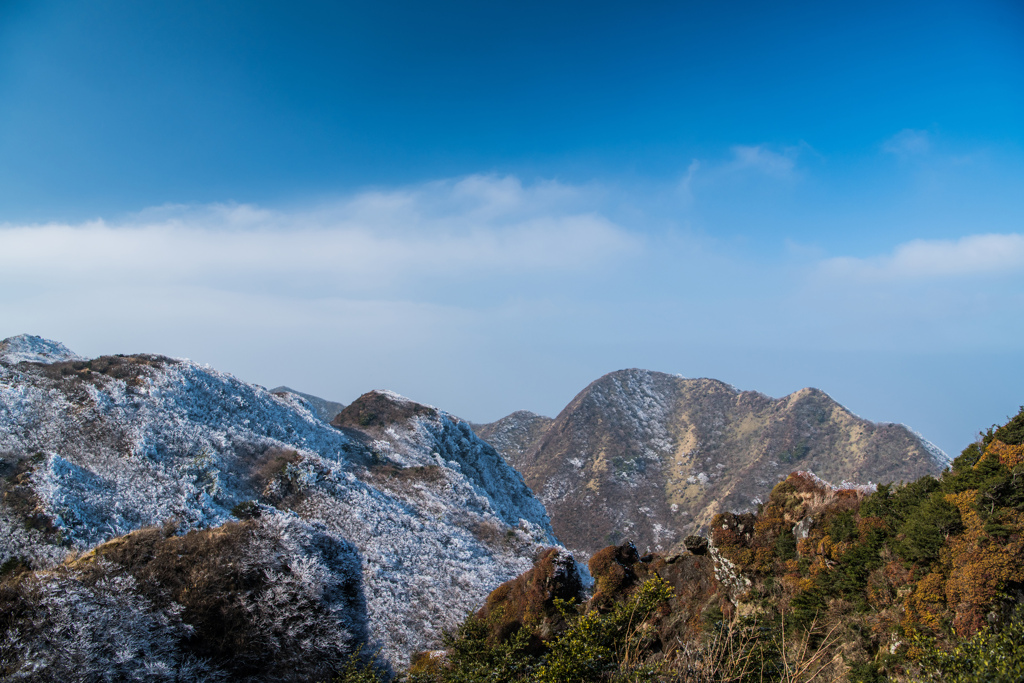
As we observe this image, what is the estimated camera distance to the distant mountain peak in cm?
3700

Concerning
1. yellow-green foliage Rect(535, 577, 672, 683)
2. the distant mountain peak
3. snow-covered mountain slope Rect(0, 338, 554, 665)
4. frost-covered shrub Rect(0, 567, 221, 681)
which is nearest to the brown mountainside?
snow-covered mountain slope Rect(0, 338, 554, 665)

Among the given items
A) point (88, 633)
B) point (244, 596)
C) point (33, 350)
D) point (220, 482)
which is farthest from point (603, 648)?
point (33, 350)

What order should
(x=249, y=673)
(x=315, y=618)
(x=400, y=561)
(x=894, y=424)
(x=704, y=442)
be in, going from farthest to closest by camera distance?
(x=704, y=442) → (x=894, y=424) → (x=400, y=561) → (x=315, y=618) → (x=249, y=673)

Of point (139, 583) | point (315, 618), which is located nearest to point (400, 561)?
point (315, 618)

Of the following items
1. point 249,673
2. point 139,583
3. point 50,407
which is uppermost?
point 50,407

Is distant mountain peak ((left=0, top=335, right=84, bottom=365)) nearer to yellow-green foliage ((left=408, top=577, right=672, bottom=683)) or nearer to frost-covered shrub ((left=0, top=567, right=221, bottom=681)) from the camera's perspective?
frost-covered shrub ((left=0, top=567, right=221, bottom=681))

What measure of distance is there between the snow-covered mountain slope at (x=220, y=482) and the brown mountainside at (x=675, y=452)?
54.2m

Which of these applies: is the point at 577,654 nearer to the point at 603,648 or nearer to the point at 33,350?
the point at 603,648

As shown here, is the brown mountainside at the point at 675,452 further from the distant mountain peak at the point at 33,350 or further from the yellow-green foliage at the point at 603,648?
the distant mountain peak at the point at 33,350

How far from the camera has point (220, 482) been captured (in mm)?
29859

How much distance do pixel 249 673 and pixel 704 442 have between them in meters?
110

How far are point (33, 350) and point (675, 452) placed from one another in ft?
355

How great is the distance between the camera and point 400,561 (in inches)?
1155

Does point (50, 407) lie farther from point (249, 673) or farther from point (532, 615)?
point (532, 615)
